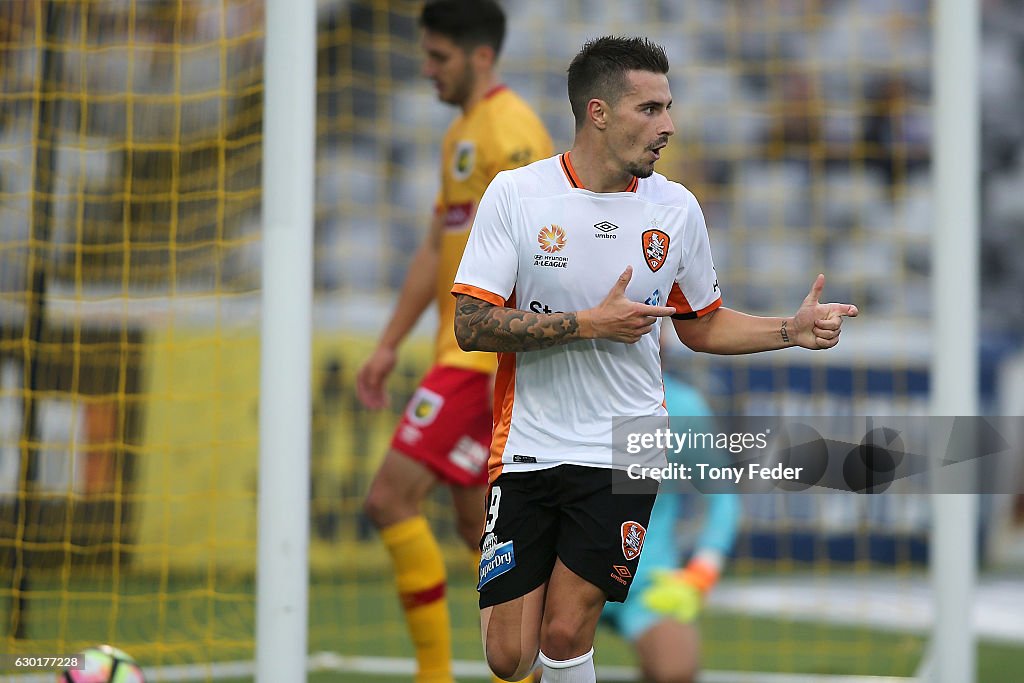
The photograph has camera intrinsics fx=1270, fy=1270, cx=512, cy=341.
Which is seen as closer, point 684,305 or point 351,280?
point 684,305

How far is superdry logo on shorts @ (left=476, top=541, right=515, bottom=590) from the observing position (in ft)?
10.9

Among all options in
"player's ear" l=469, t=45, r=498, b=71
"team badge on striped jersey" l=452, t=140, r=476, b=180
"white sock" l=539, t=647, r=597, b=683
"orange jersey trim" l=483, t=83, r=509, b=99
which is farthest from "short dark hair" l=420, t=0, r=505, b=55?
"white sock" l=539, t=647, r=597, b=683

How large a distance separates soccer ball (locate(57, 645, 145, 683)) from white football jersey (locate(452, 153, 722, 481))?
141 centimetres

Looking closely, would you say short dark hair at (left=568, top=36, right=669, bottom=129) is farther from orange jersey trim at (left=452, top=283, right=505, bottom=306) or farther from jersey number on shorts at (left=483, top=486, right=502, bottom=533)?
jersey number on shorts at (left=483, top=486, right=502, bottom=533)

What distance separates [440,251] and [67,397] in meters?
2.75

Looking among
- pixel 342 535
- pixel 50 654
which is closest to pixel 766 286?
pixel 342 535

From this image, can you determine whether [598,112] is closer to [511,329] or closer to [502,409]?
[511,329]

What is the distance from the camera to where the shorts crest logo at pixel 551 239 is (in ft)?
10.8

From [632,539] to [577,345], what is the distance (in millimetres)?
529

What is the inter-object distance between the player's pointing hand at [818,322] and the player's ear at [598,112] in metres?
0.68

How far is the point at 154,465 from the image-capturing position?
8609 mm

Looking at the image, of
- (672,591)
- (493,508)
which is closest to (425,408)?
(672,591)

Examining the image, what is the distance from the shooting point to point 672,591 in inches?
178

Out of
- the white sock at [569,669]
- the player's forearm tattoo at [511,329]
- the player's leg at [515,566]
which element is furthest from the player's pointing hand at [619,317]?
the white sock at [569,669]
